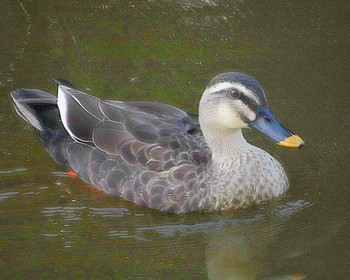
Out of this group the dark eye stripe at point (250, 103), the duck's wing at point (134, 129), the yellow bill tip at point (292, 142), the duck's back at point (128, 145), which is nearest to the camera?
the yellow bill tip at point (292, 142)

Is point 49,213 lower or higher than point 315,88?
lower

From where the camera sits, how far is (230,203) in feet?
26.7

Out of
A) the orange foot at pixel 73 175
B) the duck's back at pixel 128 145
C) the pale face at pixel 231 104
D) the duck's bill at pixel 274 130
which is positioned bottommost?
the orange foot at pixel 73 175

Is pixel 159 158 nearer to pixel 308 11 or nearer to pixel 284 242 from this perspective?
pixel 284 242

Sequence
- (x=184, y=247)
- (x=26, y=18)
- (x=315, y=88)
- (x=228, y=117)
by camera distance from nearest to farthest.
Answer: (x=184, y=247)
(x=228, y=117)
(x=315, y=88)
(x=26, y=18)

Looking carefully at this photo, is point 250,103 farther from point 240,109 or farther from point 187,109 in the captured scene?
point 187,109

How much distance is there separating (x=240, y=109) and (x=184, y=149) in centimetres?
65

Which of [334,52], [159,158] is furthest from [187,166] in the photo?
[334,52]

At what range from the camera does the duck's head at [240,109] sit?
7746mm

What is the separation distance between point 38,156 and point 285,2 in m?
3.96

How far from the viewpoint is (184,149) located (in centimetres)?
820

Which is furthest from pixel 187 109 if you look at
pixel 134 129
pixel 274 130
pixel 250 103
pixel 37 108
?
pixel 274 130

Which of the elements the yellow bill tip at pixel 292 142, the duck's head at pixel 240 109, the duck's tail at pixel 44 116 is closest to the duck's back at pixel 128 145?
the duck's tail at pixel 44 116

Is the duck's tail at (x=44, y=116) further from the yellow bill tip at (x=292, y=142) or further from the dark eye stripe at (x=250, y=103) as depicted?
the yellow bill tip at (x=292, y=142)
